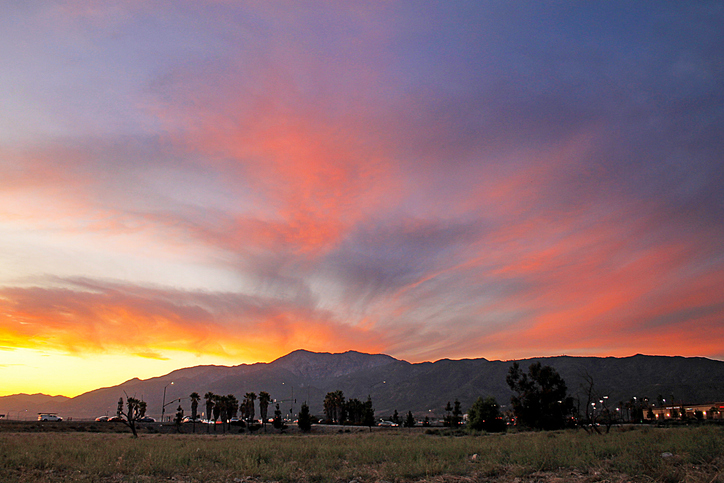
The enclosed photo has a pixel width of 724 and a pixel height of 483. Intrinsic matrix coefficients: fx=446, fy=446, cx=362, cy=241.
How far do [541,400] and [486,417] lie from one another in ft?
47.1

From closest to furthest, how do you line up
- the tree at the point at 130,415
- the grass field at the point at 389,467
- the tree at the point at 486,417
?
the grass field at the point at 389,467
the tree at the point at 130,415
the tree at the point at 486,417

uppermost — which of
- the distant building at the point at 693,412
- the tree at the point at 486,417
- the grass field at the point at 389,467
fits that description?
the grass field at the point at 389,467

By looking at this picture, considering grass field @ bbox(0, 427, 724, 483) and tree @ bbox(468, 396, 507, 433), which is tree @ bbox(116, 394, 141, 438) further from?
tree @ bbox(468, 396, 507, 433)

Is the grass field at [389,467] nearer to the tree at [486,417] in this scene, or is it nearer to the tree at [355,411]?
the tree at [486,417]

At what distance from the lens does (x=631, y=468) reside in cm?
1638

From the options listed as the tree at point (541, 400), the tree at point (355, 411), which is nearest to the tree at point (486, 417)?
the tree at point (541, 400)

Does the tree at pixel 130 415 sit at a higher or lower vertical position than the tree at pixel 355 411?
higher

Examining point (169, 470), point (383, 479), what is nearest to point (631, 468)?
point (383, 479)

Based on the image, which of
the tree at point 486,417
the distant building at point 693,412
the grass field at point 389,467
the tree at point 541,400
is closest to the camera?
the grass field at point 389,467

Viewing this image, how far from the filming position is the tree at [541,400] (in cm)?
7538

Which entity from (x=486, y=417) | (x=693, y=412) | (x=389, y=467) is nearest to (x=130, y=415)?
(x=389, y=467)

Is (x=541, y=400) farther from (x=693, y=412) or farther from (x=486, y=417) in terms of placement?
(x=693, y=412)

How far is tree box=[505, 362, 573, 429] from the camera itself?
247 feet

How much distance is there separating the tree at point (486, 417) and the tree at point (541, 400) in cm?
795
